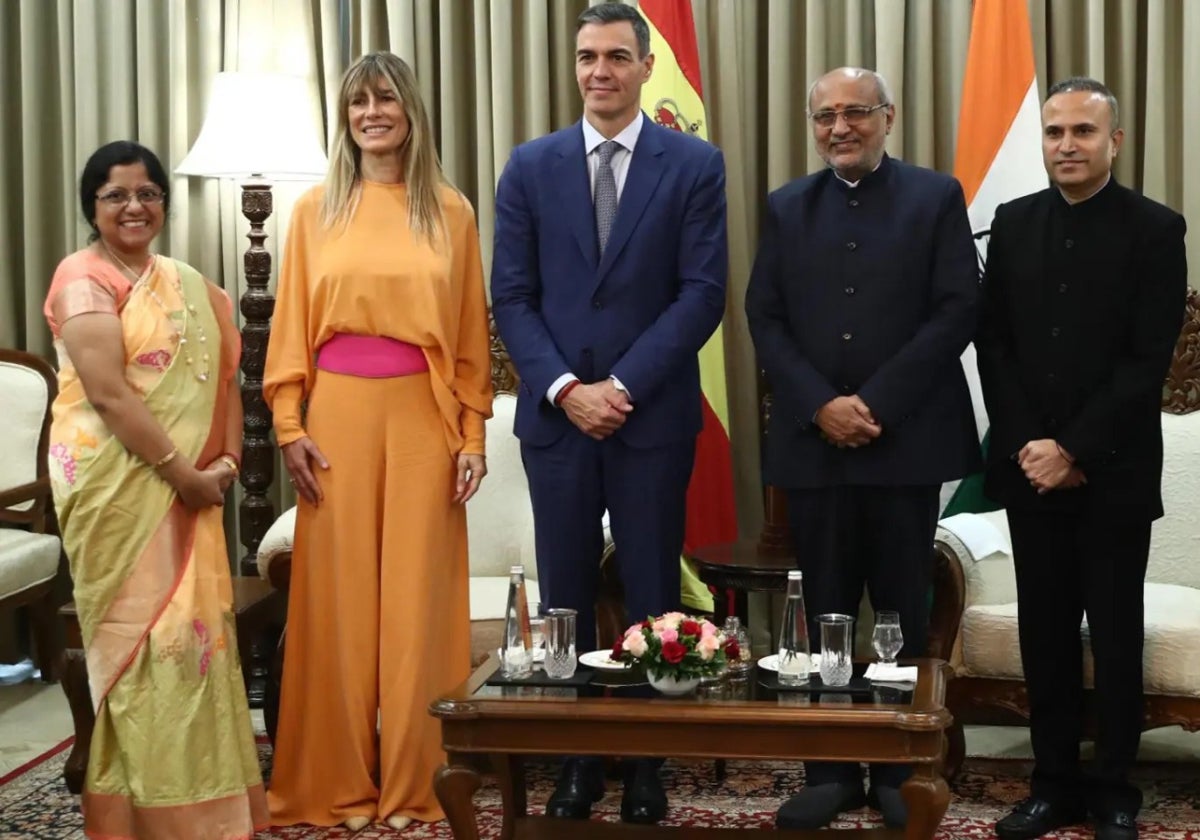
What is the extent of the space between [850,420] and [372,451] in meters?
1.06

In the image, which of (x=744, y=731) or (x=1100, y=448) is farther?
(x=1100, y=448)

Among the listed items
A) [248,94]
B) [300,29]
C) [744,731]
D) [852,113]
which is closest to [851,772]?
[744,731]

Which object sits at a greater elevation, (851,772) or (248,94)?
(248,94)

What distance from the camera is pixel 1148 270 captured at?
321cm

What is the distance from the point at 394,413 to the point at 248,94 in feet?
5.06

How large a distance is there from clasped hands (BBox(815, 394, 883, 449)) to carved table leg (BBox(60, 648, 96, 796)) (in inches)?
72.0

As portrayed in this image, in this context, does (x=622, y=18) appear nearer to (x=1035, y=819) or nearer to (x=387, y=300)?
(x=387, y=300)

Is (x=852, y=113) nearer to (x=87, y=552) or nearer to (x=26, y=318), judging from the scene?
(x=87, y=552)

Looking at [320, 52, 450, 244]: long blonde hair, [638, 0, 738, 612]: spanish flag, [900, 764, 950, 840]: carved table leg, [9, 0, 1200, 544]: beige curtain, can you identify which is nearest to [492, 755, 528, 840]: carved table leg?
[900, 764, 950, 840]: carved table leg

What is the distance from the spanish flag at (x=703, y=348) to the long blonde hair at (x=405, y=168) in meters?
1.19

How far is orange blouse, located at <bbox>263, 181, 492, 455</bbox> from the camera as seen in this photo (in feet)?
11.0

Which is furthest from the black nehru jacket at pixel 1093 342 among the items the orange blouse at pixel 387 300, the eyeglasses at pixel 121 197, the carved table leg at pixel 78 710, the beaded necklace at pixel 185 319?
the carved table leg at pixel 78 710

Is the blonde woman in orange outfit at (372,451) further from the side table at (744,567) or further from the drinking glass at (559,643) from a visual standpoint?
the side table at (744,567)

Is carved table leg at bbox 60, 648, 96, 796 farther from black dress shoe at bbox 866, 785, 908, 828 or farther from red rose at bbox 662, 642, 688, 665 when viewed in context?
black dress shoe at bbox 866, 785, 908, 828
